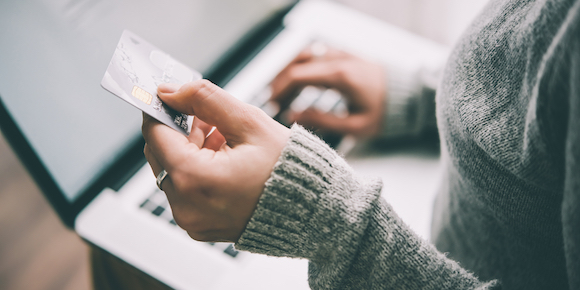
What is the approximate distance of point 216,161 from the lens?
0.31 meters

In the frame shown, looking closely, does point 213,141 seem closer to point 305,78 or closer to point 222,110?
point 222,110

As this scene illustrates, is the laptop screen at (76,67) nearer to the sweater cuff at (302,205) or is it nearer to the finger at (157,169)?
the finger at (157,169)

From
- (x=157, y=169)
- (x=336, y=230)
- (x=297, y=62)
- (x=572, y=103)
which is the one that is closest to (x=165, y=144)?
(x=157, y=169)

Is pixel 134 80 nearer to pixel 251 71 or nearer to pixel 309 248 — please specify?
pixel 309 248

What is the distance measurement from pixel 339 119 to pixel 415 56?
10.4 inches

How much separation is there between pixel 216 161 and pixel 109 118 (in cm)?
25

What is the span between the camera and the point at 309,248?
343 millimetres

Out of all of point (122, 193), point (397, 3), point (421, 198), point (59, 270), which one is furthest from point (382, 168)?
point (59, 270)

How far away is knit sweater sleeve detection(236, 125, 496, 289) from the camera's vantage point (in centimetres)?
32

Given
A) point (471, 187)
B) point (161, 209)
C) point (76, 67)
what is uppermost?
point (471, 187)

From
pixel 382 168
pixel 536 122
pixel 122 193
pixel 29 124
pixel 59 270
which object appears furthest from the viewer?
pixel 59 270

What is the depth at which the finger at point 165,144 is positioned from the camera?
0.32 metres

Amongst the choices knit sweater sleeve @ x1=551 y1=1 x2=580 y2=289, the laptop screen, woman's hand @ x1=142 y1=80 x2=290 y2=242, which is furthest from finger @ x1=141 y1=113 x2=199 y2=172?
knit sweater sleeve @ x1=551 y1=1 x2=580 y2=289

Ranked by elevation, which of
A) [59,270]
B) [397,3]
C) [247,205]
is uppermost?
[397,3]
